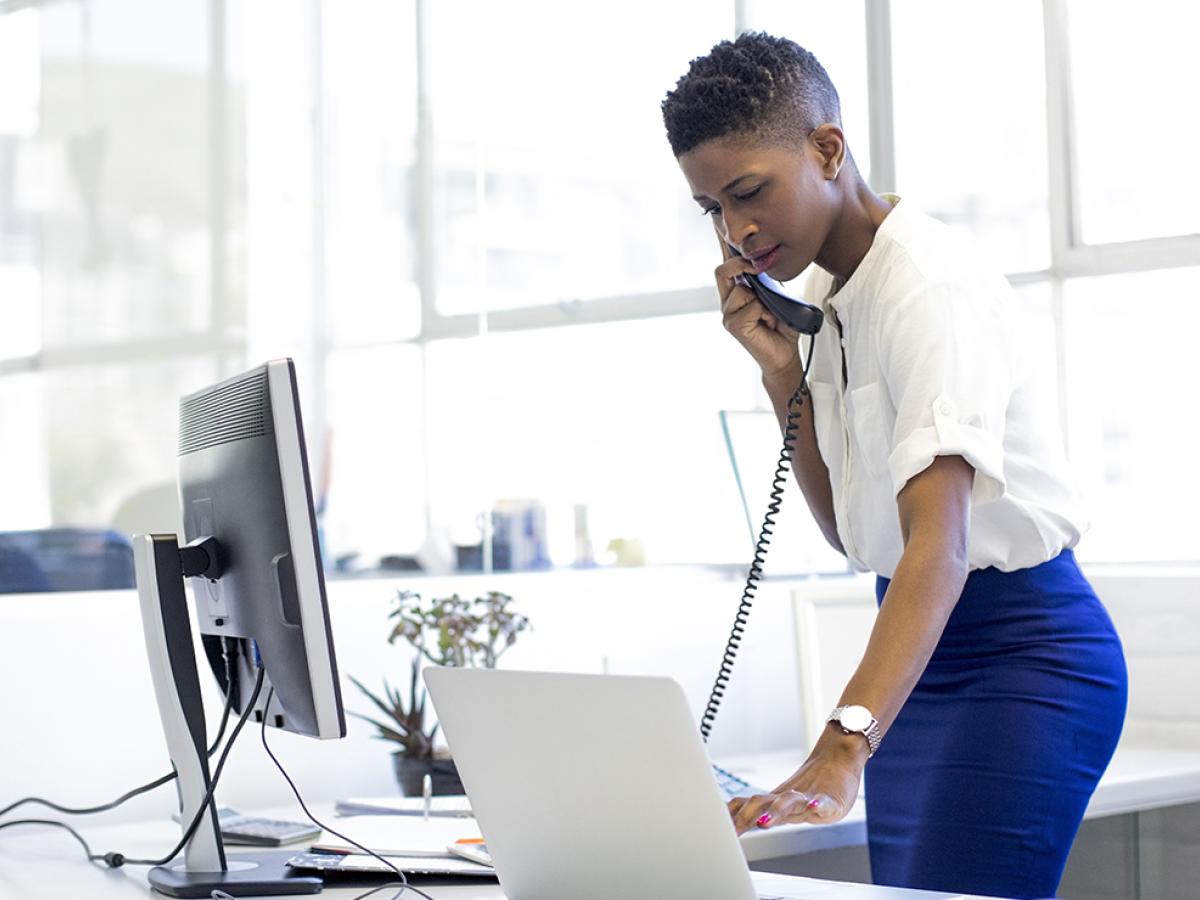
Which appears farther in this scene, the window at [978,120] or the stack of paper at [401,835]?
the window at [978,120]

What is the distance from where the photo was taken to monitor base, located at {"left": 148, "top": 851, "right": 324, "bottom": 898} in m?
1.67

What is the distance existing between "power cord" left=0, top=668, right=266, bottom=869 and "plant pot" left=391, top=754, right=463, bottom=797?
0.47 m

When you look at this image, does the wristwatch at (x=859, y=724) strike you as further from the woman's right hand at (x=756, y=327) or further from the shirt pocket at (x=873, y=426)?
the woman's right hand at (x=756, y=327)

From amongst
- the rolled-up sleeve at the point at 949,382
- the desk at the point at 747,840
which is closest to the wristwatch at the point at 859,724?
the desk at the point at 747,840

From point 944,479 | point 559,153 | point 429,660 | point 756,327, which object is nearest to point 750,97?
point 756,327

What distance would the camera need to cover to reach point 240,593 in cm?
172

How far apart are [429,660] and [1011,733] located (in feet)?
3.87

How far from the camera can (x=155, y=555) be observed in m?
1.76

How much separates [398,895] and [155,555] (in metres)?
0.49

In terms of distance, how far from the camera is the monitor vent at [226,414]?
5.20 ft

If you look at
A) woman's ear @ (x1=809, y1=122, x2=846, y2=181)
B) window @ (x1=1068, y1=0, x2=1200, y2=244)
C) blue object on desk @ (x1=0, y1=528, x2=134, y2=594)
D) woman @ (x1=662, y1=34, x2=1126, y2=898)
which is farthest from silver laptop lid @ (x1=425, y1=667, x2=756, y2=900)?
window @ (x1=1068, y1=0, x2=1200, y2=244)

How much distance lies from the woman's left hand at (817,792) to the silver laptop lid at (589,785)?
6cm

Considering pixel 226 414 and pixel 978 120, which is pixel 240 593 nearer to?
pixel 226 414

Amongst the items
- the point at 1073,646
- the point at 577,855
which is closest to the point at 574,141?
the point at 1073,646
